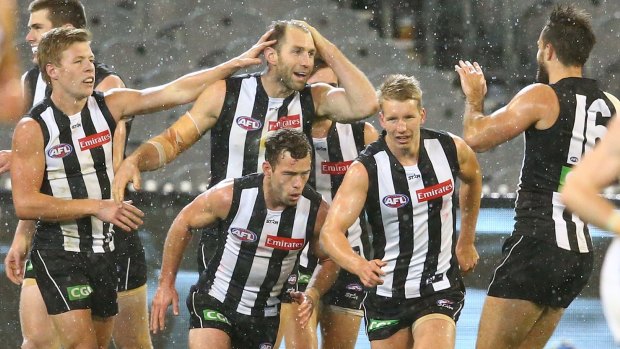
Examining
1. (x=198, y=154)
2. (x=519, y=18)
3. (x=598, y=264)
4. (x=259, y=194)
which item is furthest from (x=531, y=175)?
(x=519, y=18)

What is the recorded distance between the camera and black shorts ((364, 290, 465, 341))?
14.9 ft

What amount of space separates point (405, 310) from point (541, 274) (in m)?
0.58

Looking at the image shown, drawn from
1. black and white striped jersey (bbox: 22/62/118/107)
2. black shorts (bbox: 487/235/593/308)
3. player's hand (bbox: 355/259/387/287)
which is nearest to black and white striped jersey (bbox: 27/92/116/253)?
black and white striped jersey (bbox: 22/62/118/107)

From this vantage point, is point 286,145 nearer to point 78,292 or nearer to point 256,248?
point 256,248

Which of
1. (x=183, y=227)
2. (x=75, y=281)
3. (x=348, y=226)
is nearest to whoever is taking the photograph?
(x=348, y=226)

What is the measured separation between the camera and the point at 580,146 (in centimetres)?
465

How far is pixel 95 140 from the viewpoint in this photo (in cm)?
482

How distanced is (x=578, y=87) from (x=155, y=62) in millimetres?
5303

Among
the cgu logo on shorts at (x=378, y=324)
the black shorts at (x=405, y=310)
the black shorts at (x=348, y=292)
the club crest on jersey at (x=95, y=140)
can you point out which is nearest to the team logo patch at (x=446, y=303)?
the black shorts at (x=405, y=310)

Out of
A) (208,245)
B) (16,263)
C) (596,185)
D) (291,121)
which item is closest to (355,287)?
(208,245)

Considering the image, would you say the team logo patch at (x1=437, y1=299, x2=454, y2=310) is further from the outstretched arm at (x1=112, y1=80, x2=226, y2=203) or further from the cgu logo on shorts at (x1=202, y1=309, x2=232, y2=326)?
the outstretched arm at (x1=112, y1=80, x2=226, y2=203)

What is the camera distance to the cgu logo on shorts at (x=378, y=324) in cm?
458

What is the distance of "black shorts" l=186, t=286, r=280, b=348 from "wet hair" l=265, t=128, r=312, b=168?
0.65m

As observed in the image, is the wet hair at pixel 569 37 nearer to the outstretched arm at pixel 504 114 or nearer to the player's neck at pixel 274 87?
the outstretched arm at pixel 504 114
